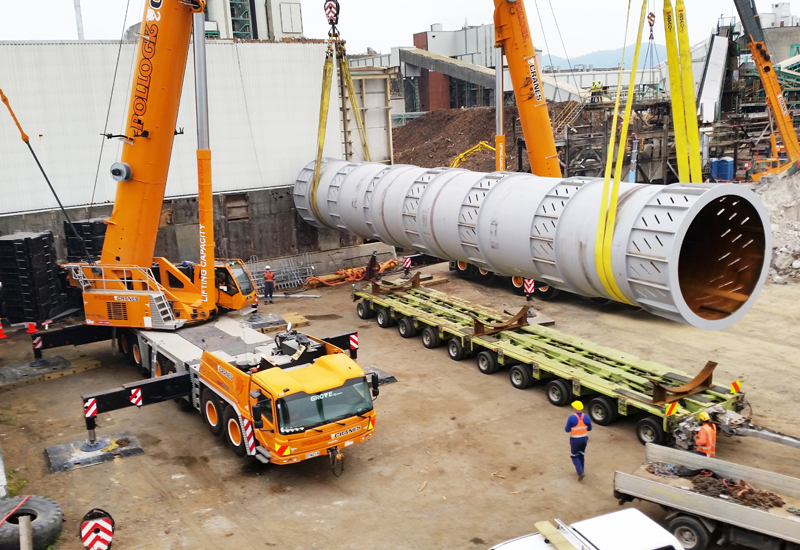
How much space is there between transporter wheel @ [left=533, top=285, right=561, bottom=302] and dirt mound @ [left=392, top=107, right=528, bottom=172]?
18.8m

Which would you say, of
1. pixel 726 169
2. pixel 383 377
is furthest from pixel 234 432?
pixel 726 169

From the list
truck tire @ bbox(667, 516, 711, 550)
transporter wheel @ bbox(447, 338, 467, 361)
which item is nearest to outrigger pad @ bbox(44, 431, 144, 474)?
transporter wheel @ bbox(447, 338, 467, 361)

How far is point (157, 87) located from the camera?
46.3ft

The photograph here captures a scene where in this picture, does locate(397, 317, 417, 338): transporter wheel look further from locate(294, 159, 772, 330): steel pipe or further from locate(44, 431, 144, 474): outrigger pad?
locate(44, 431, 144, 474): outrigger pad

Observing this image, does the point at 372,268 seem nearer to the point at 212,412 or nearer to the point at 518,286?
the point at 518,286

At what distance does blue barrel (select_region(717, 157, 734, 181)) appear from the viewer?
2991 centimetres

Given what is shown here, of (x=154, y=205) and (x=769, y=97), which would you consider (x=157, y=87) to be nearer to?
(x=154, y=205)

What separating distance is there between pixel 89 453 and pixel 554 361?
27.2 ft

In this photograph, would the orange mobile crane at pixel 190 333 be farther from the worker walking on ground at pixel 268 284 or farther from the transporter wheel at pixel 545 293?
the transporter wheel at pixel 545 293

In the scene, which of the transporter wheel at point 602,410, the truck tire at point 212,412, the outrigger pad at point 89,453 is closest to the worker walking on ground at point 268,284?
the truck tire at point 212,412

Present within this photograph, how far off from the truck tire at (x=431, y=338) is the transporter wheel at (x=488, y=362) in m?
1.66

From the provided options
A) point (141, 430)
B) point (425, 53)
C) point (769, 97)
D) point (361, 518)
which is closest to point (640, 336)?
point (361, 518)

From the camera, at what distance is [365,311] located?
19.4 m

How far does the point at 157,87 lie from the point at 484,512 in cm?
1005
